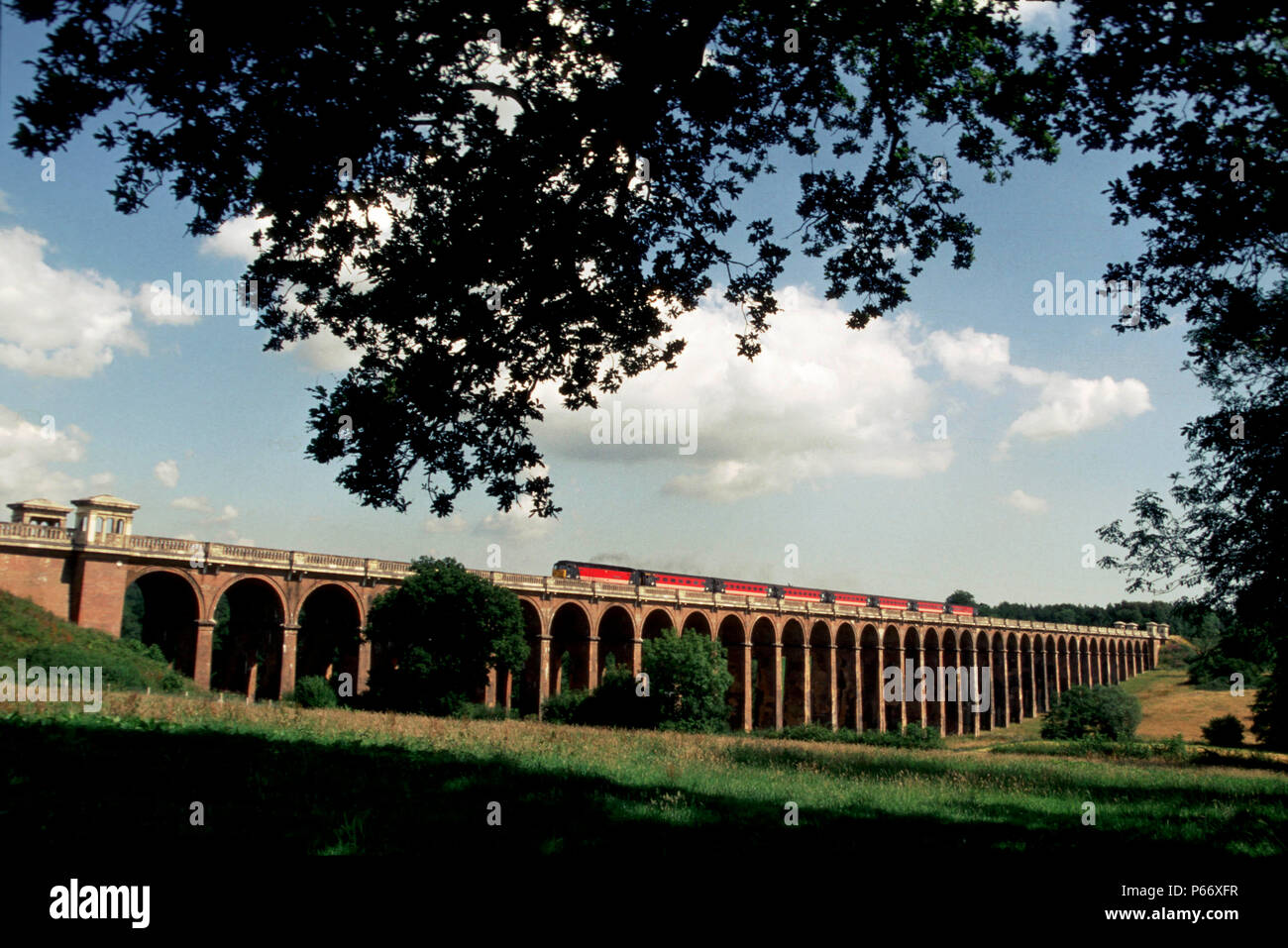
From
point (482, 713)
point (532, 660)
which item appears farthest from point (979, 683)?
point (482, 713)

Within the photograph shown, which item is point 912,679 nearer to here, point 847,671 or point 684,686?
point 847,671

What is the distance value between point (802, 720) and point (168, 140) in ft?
216

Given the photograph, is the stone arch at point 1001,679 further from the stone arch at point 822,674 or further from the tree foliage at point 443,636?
the tree foliage at point 443,636

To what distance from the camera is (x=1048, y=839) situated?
857cm

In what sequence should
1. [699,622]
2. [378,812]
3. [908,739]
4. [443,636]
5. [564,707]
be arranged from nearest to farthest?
[378,812]
[443,636]
[564,707]
[908,739]
[699,622]

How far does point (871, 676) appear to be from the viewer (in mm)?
72312

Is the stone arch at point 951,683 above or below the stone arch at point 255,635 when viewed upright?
below

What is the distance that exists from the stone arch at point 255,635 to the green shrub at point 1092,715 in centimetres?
4719

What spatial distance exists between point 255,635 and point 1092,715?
5221 centimetres

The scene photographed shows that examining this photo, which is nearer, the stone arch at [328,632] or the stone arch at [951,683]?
the stone arch at [328,632]

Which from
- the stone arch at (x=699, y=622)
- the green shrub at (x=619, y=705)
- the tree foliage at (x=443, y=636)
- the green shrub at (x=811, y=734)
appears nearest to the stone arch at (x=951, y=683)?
the stone arch at (x=699, y=622)

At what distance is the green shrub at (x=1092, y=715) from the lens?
2061 inches
